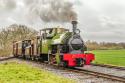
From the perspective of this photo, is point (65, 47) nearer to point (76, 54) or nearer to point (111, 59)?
point (76, 54)

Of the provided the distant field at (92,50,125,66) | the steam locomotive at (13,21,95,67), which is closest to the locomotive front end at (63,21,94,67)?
the steam locomotive at (13,21,95,67)

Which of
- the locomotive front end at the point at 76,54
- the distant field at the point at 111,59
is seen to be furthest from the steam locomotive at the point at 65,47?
the distant field at the point at 111,59

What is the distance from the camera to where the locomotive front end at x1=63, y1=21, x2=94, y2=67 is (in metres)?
18.9

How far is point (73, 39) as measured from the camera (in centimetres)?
1964

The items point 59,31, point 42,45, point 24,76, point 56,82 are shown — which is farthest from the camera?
point 42,45

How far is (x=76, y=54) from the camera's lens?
62.7 feet

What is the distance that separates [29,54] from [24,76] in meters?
16.8

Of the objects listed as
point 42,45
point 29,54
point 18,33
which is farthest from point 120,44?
point 42,45

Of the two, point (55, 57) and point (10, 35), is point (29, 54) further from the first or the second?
point (10, 35)

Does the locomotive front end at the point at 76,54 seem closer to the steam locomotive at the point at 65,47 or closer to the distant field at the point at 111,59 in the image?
the steam locomotive at the point at 65,47

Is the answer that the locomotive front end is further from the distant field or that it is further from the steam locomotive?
the distant field

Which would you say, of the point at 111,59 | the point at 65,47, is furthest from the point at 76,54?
the point at 111,59

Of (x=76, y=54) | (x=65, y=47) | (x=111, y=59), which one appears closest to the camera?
(x=76, y=54)

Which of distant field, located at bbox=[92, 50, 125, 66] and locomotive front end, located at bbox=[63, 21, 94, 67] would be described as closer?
locomotive front end, located at bbox=[63, 21, 94, 67]
